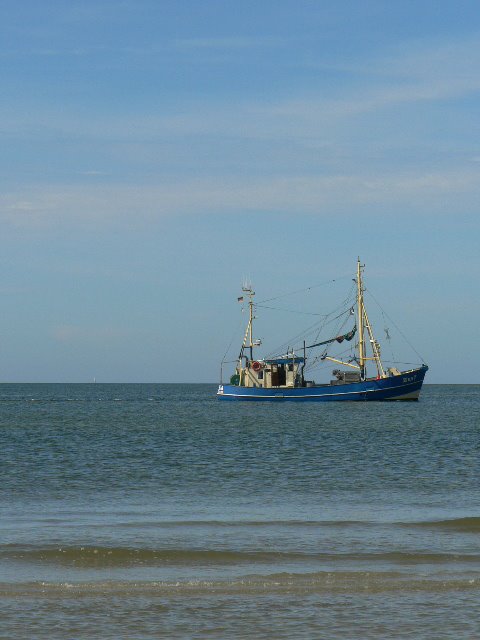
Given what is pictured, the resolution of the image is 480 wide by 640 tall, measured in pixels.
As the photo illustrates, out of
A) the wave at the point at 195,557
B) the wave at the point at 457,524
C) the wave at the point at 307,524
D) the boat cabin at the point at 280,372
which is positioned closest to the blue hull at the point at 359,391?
the boat cabin at the point at 280,372

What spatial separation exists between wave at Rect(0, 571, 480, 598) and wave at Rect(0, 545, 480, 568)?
1.32 m

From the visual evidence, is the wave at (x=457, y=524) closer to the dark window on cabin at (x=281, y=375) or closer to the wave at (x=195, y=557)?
the wave at (x=195, y=557)

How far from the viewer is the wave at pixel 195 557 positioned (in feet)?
56.5

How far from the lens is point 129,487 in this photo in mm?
29406

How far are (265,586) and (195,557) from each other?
279 cm

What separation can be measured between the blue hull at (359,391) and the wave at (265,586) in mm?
90075

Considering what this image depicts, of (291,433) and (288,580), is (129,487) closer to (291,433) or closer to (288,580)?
(288,580)

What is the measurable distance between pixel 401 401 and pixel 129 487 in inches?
3777

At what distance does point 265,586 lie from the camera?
599 inches

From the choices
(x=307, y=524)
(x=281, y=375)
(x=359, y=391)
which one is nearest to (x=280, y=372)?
(x=281, y=375)

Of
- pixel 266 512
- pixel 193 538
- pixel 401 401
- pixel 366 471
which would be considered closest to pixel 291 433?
pixel 366 471

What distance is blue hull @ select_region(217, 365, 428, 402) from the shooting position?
349 ft

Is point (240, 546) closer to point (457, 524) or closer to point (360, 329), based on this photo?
point (457, 524)

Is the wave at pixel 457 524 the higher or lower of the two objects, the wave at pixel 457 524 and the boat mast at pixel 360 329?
the lower
